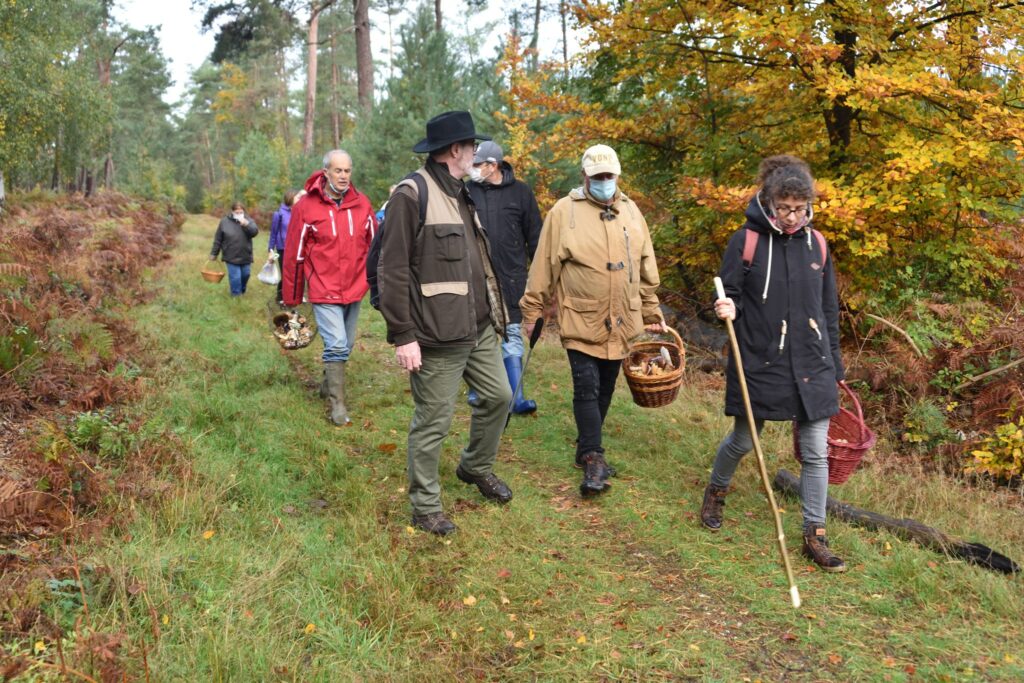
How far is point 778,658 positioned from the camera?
320 centimetres

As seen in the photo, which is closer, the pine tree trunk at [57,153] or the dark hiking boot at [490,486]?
the dark hiking boot at [490,486]

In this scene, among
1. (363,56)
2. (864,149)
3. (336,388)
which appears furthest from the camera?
(363,56)

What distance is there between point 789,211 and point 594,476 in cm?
217

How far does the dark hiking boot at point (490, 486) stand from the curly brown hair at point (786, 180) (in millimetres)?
2464

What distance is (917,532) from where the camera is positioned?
4.22 meters

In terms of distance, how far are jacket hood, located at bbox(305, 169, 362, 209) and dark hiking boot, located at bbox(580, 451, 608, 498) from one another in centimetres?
315

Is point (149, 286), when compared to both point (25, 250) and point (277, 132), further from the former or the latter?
point (277, 132)

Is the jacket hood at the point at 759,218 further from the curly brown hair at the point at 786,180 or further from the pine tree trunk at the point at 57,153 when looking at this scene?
the pine tree trunk at the point at 57,153

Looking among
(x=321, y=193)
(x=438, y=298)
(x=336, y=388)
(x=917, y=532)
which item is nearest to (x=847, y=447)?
(x=917, y=532)

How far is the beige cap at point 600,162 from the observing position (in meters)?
4.61

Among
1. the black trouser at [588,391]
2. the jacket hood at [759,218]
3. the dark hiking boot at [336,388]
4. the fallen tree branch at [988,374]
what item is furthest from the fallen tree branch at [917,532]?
the dark hiking boot at [336,388]

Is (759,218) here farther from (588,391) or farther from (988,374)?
(988,374)

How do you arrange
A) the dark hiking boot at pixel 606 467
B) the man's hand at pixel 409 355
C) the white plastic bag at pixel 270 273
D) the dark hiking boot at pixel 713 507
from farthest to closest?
the white plastic bag at pixel 270 273
the dark hiking boot at pixel 606 467
the dark hiking boot at pixel 713 507
the man's hand at pixel 409 355

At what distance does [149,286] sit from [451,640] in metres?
10.1
